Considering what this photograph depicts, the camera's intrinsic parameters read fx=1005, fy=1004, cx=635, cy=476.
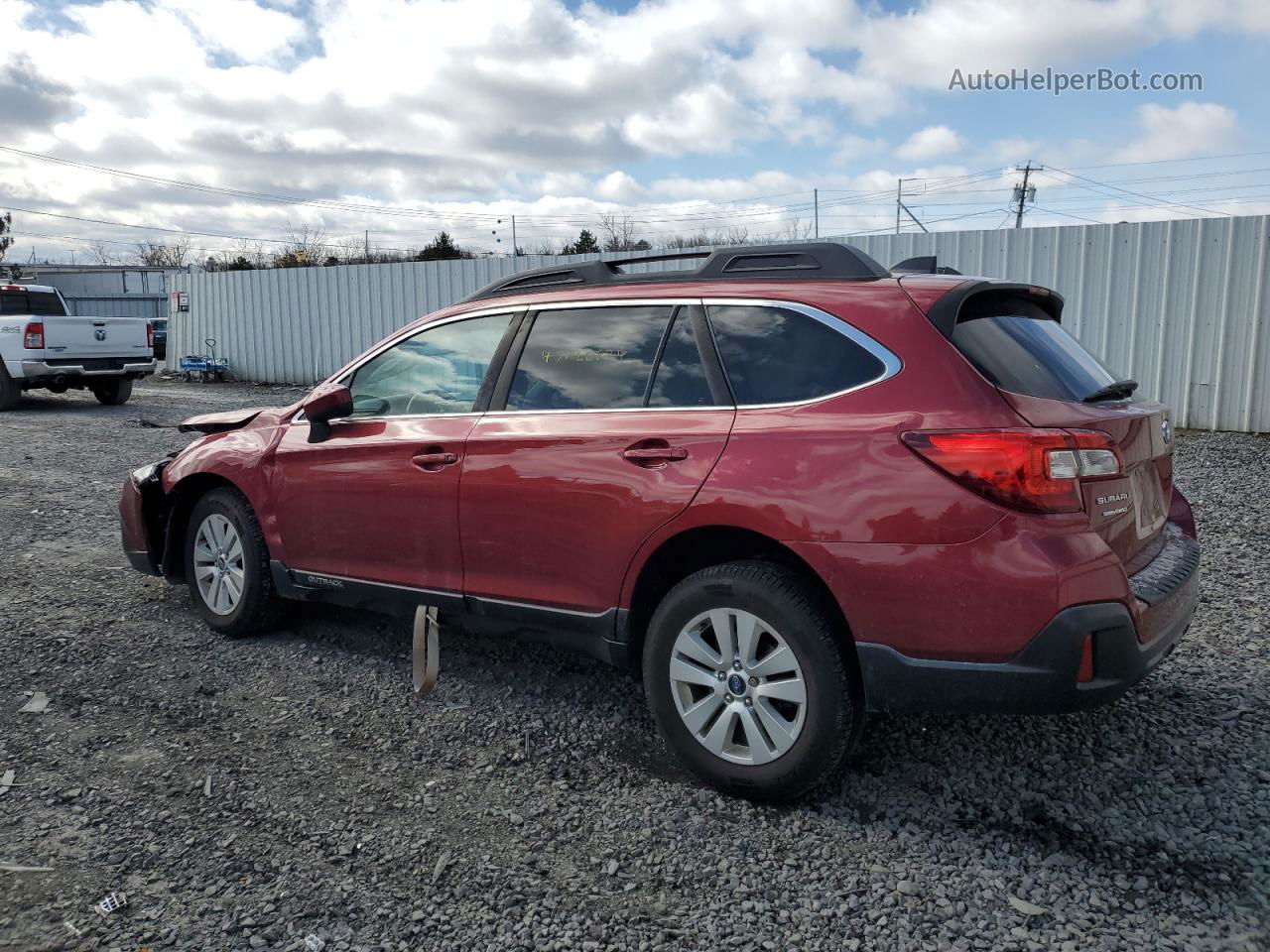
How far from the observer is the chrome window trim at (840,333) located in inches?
120

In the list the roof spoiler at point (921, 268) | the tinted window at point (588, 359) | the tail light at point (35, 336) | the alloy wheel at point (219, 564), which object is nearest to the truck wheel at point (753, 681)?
the tinted window at point (588, 359)

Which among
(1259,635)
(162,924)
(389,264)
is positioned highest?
(389,264)

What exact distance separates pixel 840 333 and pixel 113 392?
1656 cm

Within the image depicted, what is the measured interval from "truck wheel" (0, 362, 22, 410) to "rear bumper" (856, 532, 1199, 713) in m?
16.3

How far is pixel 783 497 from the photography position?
3.07m

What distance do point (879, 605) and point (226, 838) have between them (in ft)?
6.88

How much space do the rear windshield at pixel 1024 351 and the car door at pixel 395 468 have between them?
1830 mm

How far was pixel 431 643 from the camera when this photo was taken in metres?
4.16

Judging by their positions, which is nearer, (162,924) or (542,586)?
(162,924)

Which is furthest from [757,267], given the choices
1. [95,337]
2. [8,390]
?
[8,390]

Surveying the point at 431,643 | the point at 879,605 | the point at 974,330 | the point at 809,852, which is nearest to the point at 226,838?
the point at 431,643

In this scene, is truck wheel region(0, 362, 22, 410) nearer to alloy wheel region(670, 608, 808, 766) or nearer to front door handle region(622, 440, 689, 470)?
front door handle region(622, 440, 689, 470)

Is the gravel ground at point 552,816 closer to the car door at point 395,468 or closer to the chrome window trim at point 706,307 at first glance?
the car door at point 395,468

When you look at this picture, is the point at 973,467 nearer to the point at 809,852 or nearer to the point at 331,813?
the point at 809,852
